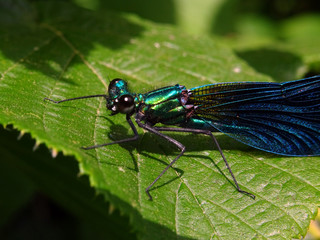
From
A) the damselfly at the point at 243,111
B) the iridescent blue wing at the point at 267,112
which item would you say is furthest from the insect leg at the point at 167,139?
the iridescent blue wing at the point at 267,112

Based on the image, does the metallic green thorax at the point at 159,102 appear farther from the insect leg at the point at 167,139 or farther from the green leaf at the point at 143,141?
the green leaf at the point at 143,141

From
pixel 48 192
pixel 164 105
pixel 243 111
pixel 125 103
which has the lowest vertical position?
pixel 48 192

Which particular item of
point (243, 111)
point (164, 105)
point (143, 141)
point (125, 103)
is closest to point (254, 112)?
point (243, 111)

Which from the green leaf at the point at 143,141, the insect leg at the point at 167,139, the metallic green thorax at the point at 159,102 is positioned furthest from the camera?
the metallic green thorax at the point at 159,102

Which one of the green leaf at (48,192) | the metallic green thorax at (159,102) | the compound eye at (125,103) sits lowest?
the green leaf at (48,192)

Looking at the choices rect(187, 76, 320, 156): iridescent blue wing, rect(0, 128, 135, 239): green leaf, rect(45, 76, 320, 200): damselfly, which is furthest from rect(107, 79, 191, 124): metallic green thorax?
rect(0, 128, 135, 239): green leaf

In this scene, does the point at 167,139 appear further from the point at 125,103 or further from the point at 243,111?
the point at 243,111

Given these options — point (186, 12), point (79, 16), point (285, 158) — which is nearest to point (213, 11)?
point (186, 12)
